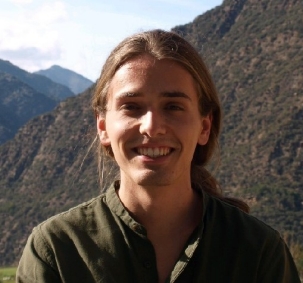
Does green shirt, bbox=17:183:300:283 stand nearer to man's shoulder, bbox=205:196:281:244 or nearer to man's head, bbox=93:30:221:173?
man's shoulder, bbox=205:196:281:244

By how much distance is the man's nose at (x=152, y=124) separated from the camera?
2728 millimetres

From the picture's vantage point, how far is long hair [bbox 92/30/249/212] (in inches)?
114

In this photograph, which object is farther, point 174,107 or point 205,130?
point 205,130

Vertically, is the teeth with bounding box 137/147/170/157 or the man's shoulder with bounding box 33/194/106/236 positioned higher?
the teeth with bounding box 137/147/170/157

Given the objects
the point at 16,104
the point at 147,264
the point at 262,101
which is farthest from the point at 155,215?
the point at 16,104

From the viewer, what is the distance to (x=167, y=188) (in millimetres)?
2854

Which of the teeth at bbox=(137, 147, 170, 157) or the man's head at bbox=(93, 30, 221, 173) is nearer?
the teeth at bbox=(137, 147, 170, 157)

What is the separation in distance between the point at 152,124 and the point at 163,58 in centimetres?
29

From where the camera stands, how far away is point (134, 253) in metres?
2.82

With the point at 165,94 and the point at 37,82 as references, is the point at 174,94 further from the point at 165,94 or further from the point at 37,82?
the point at 37,82

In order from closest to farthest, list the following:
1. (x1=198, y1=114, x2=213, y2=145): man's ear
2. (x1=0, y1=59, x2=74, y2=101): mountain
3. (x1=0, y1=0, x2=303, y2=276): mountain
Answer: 1. (x1=198, y1=114, x2=213, y2=145): man's ear
2. (x1=0, y1=0, x2=303, y2=276): mountain
3. (x1=0, y1=59, x2=74, y2=101): mountain

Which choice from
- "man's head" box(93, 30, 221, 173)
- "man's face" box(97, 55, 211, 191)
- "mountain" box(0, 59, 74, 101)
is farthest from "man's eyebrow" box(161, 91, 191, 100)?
"mountain" box(0, 59, 74, 101)

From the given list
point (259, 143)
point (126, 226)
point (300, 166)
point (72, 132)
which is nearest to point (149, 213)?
point (126, 226)

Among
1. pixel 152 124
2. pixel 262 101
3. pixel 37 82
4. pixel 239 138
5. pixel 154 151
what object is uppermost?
pixel 152 124
